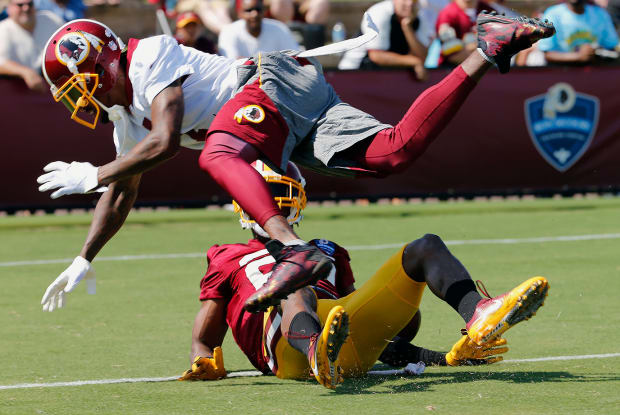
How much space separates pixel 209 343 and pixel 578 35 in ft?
30.6

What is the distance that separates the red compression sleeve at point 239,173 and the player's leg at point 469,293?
66 centimetres

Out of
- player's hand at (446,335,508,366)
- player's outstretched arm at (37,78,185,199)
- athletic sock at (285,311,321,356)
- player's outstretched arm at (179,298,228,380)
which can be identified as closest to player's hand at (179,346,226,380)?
player's outstretched arm at (179,298,228,380)

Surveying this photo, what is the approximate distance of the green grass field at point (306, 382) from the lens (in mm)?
5020

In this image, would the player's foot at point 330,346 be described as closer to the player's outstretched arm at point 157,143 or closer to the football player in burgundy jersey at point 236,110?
the football player in burgundy jersey at point 236,110

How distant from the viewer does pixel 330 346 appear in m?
4.80

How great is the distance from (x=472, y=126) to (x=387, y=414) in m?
8.85

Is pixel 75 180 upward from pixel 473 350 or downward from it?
upward

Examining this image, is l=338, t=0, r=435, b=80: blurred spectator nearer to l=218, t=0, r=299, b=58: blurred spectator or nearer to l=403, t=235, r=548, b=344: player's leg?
l=218, t=0, r=299, b=58: blurred spectator

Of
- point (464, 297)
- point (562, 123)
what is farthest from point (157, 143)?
point (562, 123)

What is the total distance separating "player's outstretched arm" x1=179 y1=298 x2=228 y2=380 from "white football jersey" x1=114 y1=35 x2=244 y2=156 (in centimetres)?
89

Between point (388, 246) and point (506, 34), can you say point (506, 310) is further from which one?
point (388, 246)

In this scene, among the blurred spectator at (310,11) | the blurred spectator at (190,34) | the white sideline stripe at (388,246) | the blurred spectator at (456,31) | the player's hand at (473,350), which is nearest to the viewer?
the player's hand at (473,350)

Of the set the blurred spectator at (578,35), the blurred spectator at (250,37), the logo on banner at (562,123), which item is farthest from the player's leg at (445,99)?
the blurred spectator at (578,35)

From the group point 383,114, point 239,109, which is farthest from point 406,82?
point 239,109
